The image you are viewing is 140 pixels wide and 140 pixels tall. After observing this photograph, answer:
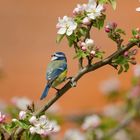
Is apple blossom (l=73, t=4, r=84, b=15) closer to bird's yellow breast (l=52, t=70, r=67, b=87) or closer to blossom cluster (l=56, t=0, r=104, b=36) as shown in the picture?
blossom cluster (l=56, t=0, r=104, b=36)

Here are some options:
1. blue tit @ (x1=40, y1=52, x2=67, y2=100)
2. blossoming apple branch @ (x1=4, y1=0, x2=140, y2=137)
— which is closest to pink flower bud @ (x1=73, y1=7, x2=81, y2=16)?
blossoming apple branch @ (x1=4, y1=0, x2=140, y2=137)

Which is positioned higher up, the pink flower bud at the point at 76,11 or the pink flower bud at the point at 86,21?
the pink flower bud at the point at 76,11

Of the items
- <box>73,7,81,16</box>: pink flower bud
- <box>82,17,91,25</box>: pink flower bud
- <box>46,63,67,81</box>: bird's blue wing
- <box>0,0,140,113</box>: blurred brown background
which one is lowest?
<box>46,63,67,81</box>: bird's blue wing

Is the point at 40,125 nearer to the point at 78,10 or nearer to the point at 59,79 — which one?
the point at 59,79

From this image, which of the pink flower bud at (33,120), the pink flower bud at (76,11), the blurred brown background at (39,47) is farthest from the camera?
the blurred brown background at (39,47)

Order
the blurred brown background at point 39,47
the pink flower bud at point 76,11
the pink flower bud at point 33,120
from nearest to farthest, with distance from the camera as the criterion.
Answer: the pink flower bud at point 33,120
the pink flower bud at point 76,11
the blurred brown background at point 39,47

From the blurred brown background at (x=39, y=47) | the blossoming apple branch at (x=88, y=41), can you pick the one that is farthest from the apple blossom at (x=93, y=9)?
the blurred brown background at (x=39, y=47)

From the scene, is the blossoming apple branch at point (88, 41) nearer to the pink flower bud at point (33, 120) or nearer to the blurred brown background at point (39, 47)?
the pink flower bud at point (33, 120)

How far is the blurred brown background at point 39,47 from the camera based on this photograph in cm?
736

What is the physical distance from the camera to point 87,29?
6.27 ft

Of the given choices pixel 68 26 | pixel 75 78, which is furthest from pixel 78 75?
pixel 68 26

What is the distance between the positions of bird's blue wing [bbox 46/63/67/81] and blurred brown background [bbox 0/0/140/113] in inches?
177

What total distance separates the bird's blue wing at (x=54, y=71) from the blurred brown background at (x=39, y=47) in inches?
177

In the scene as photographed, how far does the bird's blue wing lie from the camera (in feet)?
6.19
